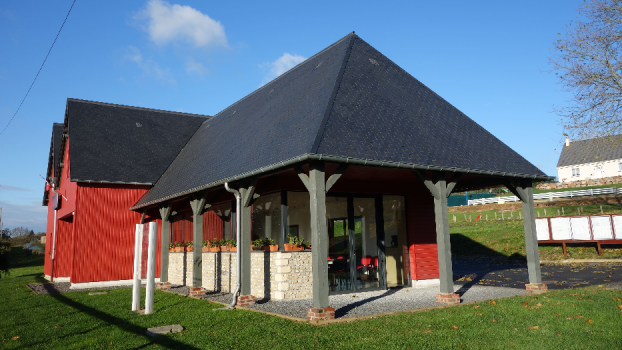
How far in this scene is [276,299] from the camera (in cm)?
992

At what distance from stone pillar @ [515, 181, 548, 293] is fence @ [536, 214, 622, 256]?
34.1 ft

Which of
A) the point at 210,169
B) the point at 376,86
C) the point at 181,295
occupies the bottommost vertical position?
the point at 181,295

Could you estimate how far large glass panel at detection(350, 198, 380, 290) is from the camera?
1145 cm

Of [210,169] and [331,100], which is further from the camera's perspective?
[210,169]

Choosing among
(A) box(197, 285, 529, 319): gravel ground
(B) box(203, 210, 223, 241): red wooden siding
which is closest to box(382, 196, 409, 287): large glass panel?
(A) box(197, 285, 529, 319): gravel ground

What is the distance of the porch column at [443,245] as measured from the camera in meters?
8.66

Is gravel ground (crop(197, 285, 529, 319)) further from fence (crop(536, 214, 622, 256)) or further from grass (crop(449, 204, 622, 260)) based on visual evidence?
grass (crop(449, 204, 622, 260))

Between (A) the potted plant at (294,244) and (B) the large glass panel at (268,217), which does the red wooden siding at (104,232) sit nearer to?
(B) the large glass panel at (268,217)

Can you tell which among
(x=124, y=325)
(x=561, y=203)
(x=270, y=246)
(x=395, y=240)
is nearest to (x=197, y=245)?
(x=270, y=246)

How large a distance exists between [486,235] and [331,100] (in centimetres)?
1908

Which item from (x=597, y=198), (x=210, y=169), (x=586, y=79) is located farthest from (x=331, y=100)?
(x=597, y=198)

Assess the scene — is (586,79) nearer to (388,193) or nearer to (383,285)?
(388,193)

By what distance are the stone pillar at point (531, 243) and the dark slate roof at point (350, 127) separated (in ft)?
1.62

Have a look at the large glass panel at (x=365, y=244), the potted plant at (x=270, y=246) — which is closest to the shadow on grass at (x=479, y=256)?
the large glass panel at (x=365, y=244)
